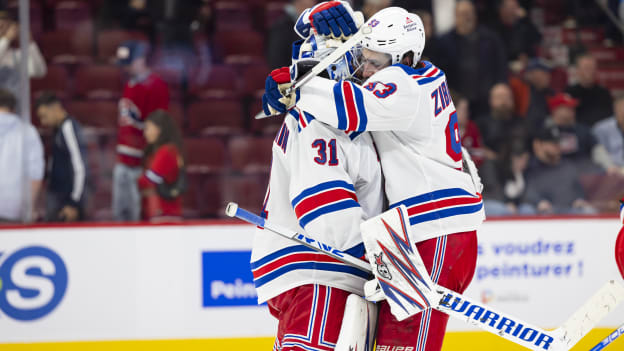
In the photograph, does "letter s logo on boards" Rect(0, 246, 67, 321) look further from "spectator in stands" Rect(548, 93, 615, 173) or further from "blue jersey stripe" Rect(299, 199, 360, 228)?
"spectator in stands" Rect(548, 93, 615, 173)

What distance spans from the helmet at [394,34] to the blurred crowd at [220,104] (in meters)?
1.88

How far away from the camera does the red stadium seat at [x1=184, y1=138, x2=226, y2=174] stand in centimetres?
391

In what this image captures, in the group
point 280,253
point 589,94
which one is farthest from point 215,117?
point 280,253

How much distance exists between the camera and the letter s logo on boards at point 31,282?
351 cm

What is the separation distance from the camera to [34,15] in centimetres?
383

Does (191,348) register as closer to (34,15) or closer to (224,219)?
(224,219)

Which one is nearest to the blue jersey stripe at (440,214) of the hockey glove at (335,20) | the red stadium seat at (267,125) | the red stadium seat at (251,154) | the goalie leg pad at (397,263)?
the goalie leg pad at (397,263)

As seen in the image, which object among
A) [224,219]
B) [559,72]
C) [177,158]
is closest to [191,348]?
[224,219]

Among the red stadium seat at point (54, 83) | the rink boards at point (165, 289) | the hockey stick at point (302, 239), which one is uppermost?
the red stadium seat at point (54, 83)

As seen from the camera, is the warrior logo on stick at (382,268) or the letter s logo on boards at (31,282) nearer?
the warrior logo on stick at (382,268)

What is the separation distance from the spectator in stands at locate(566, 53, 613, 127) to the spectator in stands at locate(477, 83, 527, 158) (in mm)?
335

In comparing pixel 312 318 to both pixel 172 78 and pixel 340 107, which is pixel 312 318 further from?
A: pixel 172 78

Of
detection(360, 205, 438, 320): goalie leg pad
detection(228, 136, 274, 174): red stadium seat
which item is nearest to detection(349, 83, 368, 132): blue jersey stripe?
detection(360, 205, 438, 320): goalie leg pad

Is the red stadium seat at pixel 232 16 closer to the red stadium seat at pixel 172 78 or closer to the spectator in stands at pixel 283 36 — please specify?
the spectator in stands at pixel 283 36
